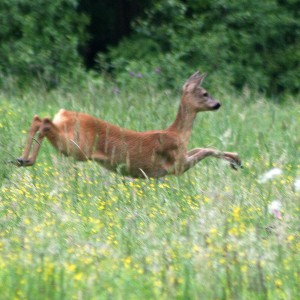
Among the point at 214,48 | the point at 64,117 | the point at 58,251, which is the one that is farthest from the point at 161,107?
the point at 214,48

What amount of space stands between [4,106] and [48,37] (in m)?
7.79

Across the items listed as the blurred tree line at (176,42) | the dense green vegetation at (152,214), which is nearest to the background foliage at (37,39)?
the blurred tree line at (176,42)

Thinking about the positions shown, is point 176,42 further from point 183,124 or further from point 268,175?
point 268,175

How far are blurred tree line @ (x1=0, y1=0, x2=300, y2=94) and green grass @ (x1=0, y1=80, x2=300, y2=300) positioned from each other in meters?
9.18

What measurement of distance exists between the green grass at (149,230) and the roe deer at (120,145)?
0.22 m

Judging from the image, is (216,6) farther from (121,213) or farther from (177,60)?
(121,213)

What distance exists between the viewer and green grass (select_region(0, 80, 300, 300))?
5766mm

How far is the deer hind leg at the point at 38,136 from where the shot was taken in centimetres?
973

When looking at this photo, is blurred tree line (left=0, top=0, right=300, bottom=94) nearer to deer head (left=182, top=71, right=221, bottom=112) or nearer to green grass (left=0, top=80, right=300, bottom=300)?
deer head (left=182, top=71, right=221, bottom=112)

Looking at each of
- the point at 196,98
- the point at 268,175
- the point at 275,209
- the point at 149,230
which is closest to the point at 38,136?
the point at 196,98

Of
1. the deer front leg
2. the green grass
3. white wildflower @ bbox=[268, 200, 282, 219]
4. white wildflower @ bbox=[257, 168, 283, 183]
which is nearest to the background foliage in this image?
the green grass

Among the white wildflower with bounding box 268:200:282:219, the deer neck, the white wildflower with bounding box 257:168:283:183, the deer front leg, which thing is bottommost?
the deer neck

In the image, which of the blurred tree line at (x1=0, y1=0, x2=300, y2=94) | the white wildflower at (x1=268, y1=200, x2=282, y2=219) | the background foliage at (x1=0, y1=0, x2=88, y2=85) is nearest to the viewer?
the white wildflower at (x1=268, y1=200, x2=282, y2=219)

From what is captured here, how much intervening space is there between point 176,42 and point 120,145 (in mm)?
11501
